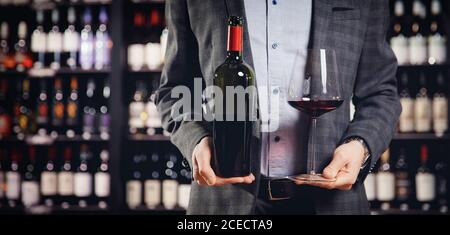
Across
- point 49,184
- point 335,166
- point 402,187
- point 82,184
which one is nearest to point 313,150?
point 335,166

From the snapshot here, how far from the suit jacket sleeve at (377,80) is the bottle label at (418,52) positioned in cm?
130

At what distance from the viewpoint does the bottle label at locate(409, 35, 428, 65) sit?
7.78 feet

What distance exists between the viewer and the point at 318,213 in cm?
116

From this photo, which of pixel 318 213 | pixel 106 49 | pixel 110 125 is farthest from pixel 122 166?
pixel 318 213

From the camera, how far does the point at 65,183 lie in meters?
2.54

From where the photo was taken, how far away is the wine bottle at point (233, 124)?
978 millimetres

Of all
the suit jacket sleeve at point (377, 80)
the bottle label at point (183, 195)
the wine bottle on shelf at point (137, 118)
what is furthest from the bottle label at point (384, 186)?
the suit jacket sleeve at point (377, 80)

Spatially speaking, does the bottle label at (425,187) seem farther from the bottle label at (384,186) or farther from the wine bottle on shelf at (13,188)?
the wine bottle on shelf at (13,188)

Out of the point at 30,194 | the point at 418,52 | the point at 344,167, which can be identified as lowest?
the point at 30,194

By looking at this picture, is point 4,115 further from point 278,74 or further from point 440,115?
point 440,115

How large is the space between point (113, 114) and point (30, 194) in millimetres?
588

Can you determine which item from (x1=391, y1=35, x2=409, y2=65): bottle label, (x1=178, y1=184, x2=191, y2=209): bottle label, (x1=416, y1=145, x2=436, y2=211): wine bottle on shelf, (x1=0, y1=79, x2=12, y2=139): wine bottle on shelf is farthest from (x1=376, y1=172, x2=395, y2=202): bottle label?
(x1=0, y1=79, x2=12, y2=139): wine bottle on shelf
